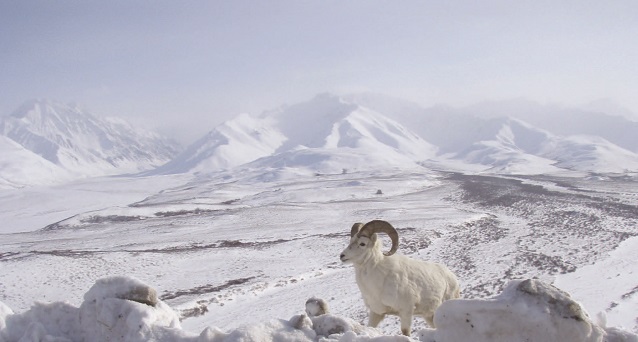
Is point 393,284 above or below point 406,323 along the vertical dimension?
above

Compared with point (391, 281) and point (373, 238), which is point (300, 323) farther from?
point (373, 238)

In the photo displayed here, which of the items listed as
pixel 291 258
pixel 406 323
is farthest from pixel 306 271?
pixel 406 323

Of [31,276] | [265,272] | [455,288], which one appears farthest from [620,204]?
[31,276]


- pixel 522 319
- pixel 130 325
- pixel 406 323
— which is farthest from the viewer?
pixel 406 323

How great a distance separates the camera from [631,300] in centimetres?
1728

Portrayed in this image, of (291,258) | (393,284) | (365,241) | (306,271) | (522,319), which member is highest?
(365,241)

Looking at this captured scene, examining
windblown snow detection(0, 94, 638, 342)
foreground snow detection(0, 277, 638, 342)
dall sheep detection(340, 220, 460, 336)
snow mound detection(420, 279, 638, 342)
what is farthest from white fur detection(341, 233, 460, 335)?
snow mound detection(420, 279, 638, 342)

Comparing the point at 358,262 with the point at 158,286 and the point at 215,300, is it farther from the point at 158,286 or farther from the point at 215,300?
the point at 158,286

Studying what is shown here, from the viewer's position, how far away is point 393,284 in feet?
26.5

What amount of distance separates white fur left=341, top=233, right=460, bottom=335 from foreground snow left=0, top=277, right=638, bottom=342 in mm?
2041

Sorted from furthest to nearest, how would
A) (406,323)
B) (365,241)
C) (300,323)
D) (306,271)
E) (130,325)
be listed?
1. (306,271)
2. (365,241)
3. (406,323)
4. (300,323)
5. (130,325)

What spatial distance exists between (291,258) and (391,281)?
23.7 metres

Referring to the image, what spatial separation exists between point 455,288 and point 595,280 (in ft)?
52.9

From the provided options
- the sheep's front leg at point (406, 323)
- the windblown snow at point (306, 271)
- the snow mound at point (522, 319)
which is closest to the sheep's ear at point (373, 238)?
the sheep's front leg at point (406, 323)
